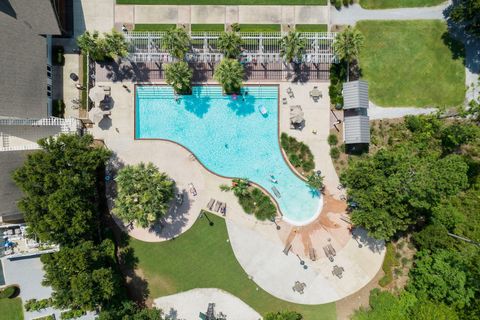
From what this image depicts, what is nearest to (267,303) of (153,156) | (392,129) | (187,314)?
(187,314)

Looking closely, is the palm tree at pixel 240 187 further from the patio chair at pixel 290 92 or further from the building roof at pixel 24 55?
the building roof at pixel 24 55

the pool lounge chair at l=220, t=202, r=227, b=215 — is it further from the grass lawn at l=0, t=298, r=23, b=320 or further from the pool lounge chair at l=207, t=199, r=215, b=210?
the grass lawn at l=0, t=298, r=23, b=320

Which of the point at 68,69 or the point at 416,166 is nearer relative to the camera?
the point at 416,166

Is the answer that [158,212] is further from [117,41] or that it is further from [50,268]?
[117,41]

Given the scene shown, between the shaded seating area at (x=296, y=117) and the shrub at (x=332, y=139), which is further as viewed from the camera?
the shrub at (x=332, y=139)

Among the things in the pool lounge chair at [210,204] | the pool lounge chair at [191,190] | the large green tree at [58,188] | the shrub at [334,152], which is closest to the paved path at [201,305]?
the pool lounge chair at [210,204]

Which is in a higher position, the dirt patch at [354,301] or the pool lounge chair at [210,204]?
the pool lounge chair at [210,204]

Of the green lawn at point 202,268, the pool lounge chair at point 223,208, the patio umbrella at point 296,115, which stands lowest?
the green lawn at point 202,268
